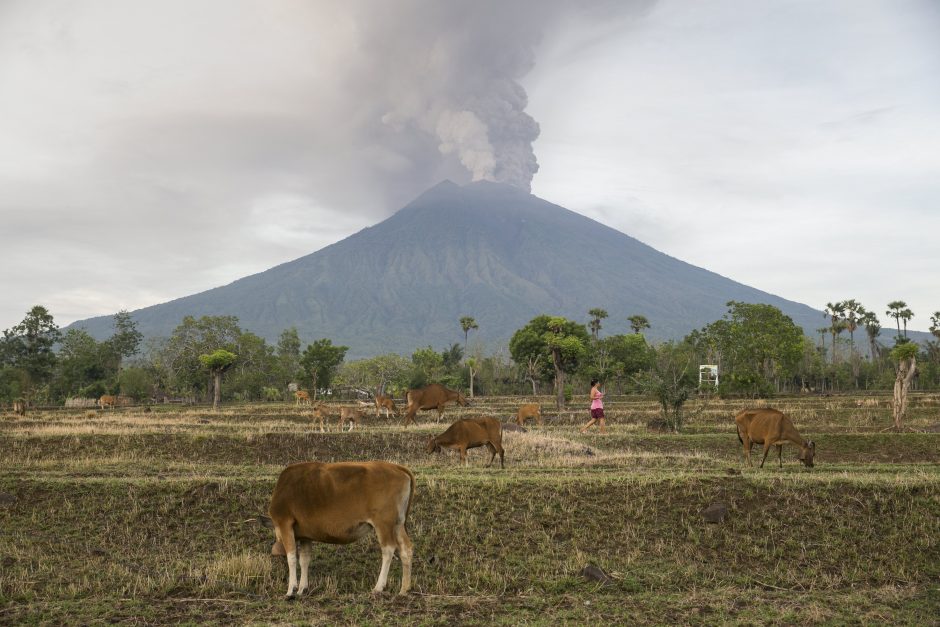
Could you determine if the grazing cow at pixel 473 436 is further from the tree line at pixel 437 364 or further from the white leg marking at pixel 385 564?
the tree line at pixel 437 364

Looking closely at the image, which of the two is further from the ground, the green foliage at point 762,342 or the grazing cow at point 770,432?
the green foliage at point 762,342

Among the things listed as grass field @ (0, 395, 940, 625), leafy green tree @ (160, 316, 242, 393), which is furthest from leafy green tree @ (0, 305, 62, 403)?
grass field @ (0, 395, 940, 625)

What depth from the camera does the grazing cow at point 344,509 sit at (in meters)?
9.52

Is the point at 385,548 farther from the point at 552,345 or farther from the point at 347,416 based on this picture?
the point at 552,345

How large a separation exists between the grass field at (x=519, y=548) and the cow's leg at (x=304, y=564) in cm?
28

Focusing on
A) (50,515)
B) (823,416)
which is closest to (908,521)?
(50,515)

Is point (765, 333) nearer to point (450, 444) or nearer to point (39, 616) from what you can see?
point (450, 444)

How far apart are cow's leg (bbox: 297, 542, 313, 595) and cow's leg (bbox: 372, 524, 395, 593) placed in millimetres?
1013

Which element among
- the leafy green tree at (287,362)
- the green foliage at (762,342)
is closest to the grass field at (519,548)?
the green foliage at (762,342)

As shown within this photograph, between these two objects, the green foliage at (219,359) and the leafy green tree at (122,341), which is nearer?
the green foliage at (219,359)

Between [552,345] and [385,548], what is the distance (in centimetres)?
3944

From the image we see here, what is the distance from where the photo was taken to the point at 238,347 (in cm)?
8762

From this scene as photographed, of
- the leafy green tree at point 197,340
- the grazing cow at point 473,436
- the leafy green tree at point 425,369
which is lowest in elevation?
the grazing cow at point 473,436

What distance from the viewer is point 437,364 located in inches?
3248
